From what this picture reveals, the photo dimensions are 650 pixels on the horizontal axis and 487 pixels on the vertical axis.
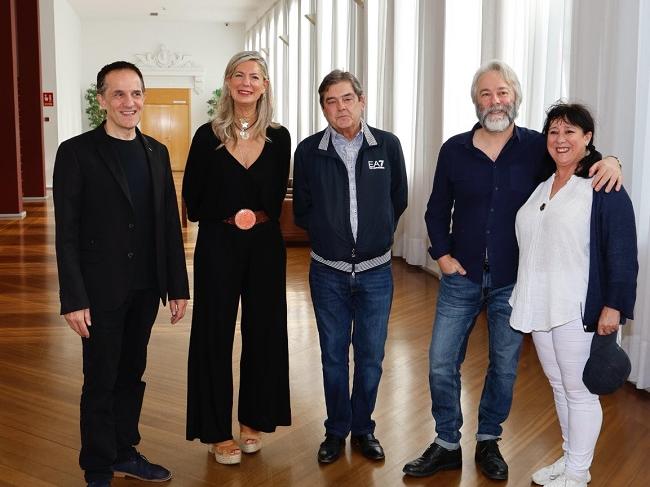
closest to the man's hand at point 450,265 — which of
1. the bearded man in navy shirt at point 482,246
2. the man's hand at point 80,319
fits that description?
the bearded man in navy shirt at point 482,246

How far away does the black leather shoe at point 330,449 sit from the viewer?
3467 mm

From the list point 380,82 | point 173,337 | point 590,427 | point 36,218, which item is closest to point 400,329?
point 173,337

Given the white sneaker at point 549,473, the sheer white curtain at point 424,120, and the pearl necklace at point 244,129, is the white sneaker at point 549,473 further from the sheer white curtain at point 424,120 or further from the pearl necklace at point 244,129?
the sheer white curtain at point 424,120

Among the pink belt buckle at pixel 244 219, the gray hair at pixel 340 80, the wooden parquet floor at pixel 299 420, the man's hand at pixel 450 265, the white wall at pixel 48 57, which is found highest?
the white wall at pixel 48 57

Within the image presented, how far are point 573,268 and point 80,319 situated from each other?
5.89ft

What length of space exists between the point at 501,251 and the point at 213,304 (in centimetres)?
123

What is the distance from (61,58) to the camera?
1972 centimetres

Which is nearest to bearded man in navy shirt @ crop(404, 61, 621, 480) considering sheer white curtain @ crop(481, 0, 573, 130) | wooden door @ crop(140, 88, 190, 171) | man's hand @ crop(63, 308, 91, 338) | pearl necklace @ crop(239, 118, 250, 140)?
pearl necklace @ crop(239, 118, 250, 140)

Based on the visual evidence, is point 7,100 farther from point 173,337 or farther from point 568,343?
point 568,343

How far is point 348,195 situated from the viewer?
329 cm

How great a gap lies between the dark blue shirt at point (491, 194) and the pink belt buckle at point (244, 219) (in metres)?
0.82

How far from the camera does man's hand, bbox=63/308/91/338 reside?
285 cm

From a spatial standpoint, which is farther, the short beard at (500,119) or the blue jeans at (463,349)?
the blue jeans at (463,349)

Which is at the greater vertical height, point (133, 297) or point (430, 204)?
point (430, 204)
